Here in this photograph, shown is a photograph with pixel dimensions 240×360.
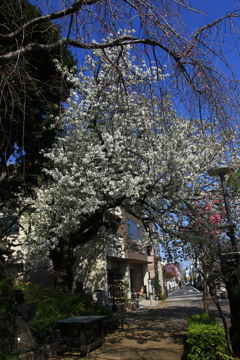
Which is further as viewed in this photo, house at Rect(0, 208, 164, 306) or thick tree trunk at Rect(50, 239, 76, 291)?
house at Rect(0, 208, 164, 306)

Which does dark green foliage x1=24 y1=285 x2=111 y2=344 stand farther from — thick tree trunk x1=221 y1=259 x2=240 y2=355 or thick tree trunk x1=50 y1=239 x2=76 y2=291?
thick tree trunk x1=221 y1=259 x2=240 y2=355

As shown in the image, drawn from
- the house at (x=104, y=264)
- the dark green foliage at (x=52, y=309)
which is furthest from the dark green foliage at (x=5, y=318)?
the house at (x=104, y=264)

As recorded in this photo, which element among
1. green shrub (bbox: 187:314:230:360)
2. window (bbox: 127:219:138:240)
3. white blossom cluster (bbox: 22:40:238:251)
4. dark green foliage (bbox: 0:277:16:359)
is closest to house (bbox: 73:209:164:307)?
window (bbox: 127:219:138:240)

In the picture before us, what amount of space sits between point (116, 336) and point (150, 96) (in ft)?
32.4

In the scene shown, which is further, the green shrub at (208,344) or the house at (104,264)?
the house at (104,264)

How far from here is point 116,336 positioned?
448 inches

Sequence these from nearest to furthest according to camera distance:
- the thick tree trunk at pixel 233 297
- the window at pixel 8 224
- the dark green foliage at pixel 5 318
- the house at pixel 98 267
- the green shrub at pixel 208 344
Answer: the dark green foliage at pixel 5 318 → the green shrub at pixel 208 344 → the thick tree trunk at pixel 233 297 → the window at pixel 8 224 → the house at pixel 98 267

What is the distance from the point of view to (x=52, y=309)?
10.3 metres

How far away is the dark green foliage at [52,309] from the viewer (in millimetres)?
8734

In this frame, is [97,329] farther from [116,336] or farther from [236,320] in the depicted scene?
[236,320]

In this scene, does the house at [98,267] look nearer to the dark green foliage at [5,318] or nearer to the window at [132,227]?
the window at [132,227]

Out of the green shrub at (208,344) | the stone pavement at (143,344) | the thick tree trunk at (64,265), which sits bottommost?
the stone pavement at (143,344)

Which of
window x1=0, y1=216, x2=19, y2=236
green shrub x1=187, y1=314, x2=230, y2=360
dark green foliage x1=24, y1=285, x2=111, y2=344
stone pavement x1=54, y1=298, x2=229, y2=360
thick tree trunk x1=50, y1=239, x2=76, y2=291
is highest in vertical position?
window x1=0, y1=216, x2=19, y2=236

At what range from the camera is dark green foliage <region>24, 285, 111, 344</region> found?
8734mm
